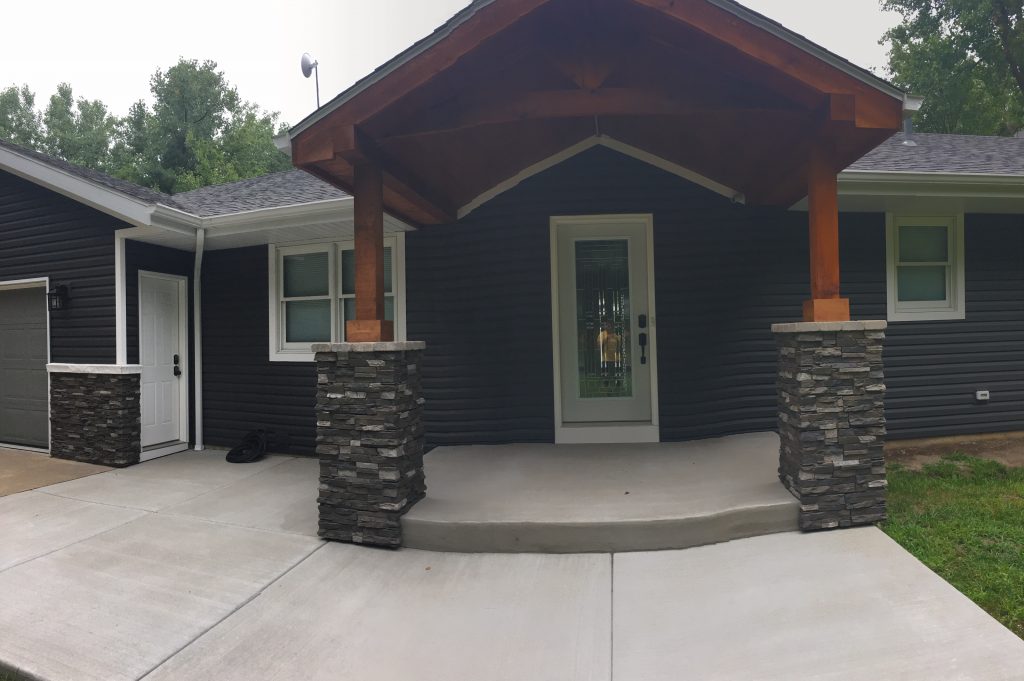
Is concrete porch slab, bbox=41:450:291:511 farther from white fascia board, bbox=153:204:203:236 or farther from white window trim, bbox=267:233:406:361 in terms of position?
white fascia board, bbox=153:204:203:236

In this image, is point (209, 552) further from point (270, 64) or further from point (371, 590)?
point (270, 64)

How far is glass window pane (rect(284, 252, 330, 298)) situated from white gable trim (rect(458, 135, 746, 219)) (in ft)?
6.41

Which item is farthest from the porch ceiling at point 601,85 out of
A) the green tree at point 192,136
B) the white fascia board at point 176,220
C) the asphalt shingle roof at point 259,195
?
the green tree at point 192,136

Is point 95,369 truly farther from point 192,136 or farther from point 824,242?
point 192,136

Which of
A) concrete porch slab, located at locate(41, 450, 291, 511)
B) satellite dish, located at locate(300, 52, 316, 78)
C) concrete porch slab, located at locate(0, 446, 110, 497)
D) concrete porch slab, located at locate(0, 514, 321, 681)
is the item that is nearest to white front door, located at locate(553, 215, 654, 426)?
concrete porch slab, located at locate(0, 514, 321, 681)

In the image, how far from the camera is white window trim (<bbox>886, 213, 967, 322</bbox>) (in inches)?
212

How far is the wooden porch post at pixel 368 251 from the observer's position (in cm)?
342

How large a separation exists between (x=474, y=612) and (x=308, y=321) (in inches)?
158

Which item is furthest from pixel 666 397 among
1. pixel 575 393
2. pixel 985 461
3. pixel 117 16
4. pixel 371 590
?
pixel 117 16

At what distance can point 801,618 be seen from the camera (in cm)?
236

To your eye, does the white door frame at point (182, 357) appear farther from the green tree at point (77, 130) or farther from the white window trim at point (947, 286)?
the green tree at point (77, 130)

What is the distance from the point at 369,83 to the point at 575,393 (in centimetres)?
315

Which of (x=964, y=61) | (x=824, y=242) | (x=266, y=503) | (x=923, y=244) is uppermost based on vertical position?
(x=964, y=61)

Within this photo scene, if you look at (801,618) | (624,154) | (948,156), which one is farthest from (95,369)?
(948,156)
